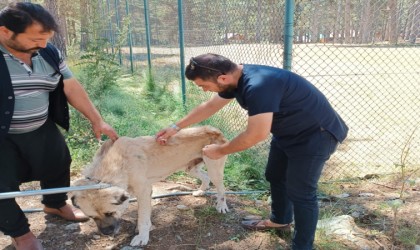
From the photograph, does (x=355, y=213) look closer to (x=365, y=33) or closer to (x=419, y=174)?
(x=419, y=174)

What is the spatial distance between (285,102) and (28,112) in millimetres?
2147

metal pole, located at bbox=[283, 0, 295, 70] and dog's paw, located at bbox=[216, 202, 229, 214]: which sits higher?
metal pole, located at bbox=[283, 0, 295, 70]

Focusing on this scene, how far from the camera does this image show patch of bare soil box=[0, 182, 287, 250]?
356 cm

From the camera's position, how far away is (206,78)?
8.75ft

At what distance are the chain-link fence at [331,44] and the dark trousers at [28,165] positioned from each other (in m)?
2.57

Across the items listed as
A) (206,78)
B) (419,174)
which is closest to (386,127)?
(419,174)

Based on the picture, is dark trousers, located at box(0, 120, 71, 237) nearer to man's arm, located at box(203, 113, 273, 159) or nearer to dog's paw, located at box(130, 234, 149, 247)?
dog's paw, located at box(130, 234, 149, 247)

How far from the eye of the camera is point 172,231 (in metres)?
3.80

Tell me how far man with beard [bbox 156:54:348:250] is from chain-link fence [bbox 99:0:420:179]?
107 cm

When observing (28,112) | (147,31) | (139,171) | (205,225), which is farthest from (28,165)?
(147,31)

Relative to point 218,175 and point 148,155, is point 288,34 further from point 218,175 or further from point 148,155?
point 148,155

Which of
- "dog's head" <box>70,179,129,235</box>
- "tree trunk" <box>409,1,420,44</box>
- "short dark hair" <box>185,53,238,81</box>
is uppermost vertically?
"tree trunk" <box>409,1,420,44</box>

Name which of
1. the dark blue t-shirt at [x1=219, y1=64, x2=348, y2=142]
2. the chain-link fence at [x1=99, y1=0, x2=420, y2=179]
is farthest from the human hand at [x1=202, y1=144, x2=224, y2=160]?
the chain-link fence at [x1=99, y1=0, x2=420, y2=179]

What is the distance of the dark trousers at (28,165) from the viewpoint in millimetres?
3104
